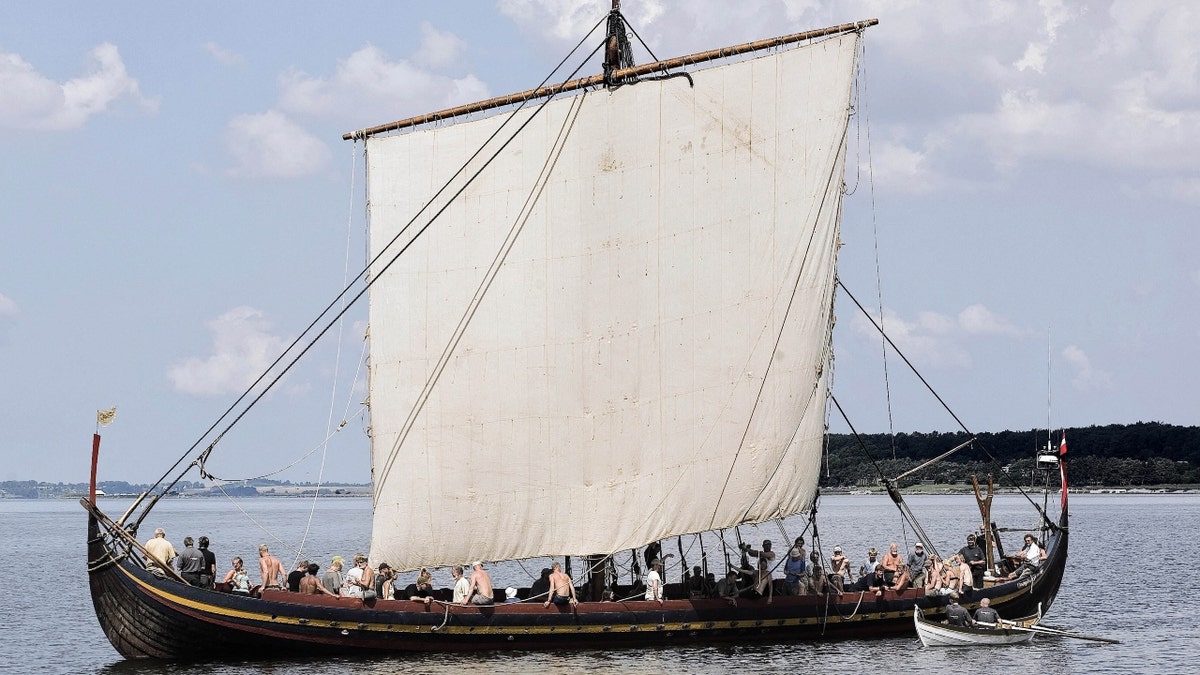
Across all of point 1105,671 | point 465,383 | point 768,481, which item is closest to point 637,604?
point 768,481

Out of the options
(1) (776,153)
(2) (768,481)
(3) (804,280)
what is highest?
(1) (776,153)

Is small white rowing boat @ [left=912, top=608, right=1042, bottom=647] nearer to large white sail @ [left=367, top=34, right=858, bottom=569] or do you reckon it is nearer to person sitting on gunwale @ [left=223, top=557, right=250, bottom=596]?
large white sail @ [left=367, top=34, right=858, bottom=569]

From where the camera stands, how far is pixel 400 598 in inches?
1320

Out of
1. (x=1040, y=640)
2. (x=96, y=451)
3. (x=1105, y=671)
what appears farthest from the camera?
(x=1040, y=640)

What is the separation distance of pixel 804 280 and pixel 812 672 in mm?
8002

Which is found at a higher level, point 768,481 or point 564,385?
point 564,385

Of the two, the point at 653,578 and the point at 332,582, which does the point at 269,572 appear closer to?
the point at 332,582

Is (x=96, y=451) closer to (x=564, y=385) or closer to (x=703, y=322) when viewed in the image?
(x=564, y=385)

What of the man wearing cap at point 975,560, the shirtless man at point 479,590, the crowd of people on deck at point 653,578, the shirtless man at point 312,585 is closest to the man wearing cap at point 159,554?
the crowd of people on deck at point 653,578

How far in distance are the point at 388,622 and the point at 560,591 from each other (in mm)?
3485

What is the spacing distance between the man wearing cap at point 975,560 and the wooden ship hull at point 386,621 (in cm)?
321

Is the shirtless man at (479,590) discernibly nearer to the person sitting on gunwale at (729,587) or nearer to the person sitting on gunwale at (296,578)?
the person sitting on gunwale at (296,578)

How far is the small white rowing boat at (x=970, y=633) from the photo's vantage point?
3422 centimetres

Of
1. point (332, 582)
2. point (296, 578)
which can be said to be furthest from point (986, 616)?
point (296, 578)
